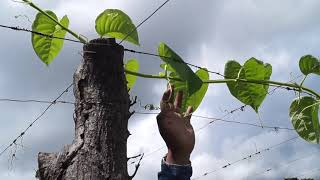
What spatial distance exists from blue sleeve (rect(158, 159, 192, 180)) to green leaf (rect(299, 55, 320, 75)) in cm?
46

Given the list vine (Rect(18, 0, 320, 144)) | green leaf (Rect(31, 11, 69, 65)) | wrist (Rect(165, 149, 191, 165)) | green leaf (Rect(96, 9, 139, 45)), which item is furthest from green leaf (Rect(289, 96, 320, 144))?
green leaf (Rect(31, 11, 69, 65))

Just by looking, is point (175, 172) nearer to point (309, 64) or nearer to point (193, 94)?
point (193, 94)

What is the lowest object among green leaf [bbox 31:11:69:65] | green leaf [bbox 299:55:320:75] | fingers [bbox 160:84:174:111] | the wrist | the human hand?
the wrist

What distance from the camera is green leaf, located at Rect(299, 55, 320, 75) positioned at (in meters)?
1.36

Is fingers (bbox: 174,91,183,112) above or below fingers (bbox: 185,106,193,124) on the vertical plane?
above

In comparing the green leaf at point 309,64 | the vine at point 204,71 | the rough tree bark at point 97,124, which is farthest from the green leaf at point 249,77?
the rough tree bark at point 97,124

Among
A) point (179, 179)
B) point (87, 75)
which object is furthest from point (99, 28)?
point (179, 179)

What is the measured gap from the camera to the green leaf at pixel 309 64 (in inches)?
53.5

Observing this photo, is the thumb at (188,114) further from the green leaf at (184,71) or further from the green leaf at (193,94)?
the green leaf at (184,71)

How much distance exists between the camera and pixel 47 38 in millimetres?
1271

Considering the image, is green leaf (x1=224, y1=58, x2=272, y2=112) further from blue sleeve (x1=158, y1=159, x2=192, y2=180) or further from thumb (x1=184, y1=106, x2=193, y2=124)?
blue sleeve (x1=158, y1=159, x2=192, y2=180)

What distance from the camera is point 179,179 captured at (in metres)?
1.15

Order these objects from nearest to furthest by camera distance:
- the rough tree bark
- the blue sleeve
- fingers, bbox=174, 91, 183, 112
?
the rough tree bark < the blue sleeve < fingers, bbox=174, 91, 183, 112

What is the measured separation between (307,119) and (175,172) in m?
0.45
